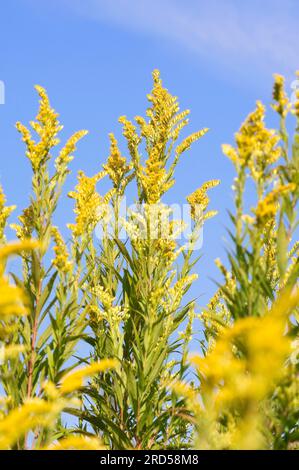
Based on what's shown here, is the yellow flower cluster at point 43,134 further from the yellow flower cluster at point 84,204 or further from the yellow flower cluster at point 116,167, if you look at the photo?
the yellow flower cluster at point 116,167

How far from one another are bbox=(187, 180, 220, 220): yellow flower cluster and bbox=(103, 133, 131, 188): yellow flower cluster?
2.41 ft

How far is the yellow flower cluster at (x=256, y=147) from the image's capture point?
3.26m

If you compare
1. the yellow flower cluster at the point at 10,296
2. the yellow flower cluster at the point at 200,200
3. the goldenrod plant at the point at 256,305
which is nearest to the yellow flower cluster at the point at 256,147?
the goldenrod plant at the point at 256,305

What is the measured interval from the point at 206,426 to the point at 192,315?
8.53 feet

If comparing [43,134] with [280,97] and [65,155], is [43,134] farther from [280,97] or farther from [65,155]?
[280,97]

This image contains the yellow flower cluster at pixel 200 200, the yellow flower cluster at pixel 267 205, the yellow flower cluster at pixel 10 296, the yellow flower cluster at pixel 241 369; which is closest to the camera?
the yellow flower cluster at pixel 241 369

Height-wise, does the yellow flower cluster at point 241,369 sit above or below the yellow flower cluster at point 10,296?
below

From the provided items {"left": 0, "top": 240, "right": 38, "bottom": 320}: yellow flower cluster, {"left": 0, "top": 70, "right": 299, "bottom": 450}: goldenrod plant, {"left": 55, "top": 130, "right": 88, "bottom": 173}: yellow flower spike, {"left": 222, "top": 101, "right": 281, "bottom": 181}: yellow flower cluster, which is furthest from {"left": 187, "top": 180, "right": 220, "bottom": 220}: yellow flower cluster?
{"left": 0, "top": 240, "right": 38, "bottom": 320}: yellow flower cluster

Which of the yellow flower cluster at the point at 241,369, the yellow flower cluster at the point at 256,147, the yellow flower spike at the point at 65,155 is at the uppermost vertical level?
the yellow flower spike at the point at 65,155

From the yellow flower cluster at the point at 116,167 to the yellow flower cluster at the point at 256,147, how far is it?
3120 millimetres

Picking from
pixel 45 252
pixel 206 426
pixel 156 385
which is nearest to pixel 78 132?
pixel 45 252

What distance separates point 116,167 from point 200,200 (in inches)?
37.2

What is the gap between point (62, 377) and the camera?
391cm

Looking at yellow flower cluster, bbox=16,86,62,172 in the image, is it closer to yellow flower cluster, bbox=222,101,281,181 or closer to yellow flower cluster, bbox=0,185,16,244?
yellow flower cluster, bbox=0,185,16,244
